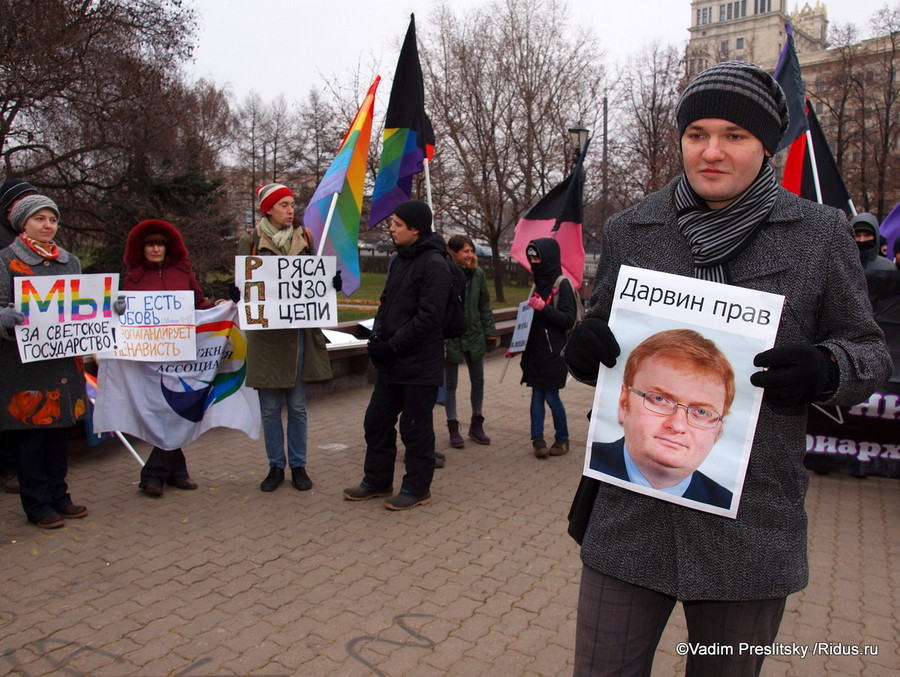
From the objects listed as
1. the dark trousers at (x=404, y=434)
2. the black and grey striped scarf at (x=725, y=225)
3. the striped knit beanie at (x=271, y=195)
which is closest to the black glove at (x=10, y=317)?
the striped knit beanie at (x=271, y=195)

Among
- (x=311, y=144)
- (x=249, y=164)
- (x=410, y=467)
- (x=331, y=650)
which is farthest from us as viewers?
(x=249, y=164)

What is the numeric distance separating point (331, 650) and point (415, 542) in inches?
54.5

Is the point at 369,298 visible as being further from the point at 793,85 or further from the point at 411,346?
the point at 411,346

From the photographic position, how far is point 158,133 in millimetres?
21375

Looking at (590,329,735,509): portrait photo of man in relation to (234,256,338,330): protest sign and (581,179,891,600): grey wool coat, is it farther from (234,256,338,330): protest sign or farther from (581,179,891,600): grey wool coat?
(234,256,338,330): protest sign

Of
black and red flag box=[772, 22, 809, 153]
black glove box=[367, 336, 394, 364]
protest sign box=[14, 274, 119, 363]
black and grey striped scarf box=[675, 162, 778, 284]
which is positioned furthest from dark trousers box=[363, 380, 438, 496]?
black and red flag box=[772, 22, 809, 153]

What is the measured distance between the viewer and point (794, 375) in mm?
1708

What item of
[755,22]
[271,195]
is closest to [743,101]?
[271,195]

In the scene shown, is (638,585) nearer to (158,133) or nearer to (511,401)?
(511,401)

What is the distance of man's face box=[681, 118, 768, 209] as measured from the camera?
6.03ft

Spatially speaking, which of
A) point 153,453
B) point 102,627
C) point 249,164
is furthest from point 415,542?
point 249,164

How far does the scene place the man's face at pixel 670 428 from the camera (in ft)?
6.07

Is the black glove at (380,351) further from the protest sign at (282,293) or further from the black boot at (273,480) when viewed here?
the black boot at (273,480)

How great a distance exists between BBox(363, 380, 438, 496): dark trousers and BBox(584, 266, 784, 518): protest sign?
3394 millimetres
